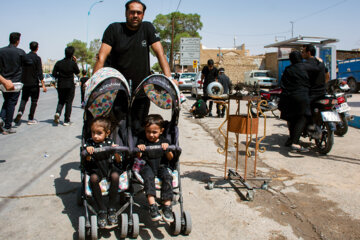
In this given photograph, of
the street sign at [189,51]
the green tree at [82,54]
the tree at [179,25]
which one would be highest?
the tree at [179,25]

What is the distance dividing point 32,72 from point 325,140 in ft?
25.0

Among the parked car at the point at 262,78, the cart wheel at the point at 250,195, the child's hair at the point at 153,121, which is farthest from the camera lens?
the parked car at the point at 262,78

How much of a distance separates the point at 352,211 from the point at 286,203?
0.70 meters

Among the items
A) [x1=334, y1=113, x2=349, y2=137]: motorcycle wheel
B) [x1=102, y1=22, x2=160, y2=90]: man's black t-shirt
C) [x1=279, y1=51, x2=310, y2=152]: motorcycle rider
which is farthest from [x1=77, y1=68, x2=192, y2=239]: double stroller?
[x1=334, y1=113, x2=349, y2=137]: motorcycle wheel

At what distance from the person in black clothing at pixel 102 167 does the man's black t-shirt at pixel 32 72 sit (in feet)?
21.6

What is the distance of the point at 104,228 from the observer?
10.8 ft

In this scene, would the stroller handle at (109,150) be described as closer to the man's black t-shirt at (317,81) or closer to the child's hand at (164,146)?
the child's hand at (164,146)

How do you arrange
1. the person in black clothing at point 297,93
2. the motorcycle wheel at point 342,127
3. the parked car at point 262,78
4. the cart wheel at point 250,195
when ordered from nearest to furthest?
the cart wheel at point 250,195 → the person in black clothing at point 297,93 → the motorcycle wheel at point 342,127 → the parked car at point 262,78

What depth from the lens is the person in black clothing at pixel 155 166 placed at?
3.26 m

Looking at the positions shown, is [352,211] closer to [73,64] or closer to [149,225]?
[149,225]

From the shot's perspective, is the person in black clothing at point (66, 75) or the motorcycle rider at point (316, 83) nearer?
the motorcycle rider at point (316, 83)

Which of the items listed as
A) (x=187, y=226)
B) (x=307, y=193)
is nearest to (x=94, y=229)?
(x=187, y=226)

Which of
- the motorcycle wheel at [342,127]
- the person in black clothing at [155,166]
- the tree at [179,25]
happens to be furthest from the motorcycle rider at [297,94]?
the tree at [179,25]

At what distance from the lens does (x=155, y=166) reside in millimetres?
3545
